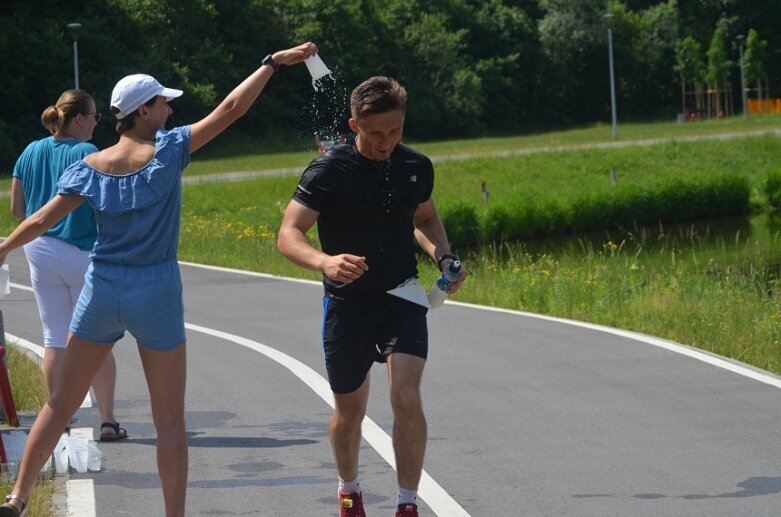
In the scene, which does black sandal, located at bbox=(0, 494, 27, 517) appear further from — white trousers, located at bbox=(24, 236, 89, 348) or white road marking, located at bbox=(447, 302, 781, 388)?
white road marking, located at bbox=(447, 302, 781, 388)

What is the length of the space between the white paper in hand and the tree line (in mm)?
49951

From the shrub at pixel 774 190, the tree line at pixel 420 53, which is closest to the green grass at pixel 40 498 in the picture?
the shrub at pixel 774 190

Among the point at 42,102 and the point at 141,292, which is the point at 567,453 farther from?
the point at 42,102

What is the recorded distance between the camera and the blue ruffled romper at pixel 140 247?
5.36 meters

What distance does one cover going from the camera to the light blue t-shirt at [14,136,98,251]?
7.41 metres

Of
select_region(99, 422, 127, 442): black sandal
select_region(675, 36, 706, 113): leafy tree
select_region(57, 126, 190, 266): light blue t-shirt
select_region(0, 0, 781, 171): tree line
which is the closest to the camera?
select_region(57, 126, 190, 266): light blue t-shirt

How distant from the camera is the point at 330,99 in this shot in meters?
6.32

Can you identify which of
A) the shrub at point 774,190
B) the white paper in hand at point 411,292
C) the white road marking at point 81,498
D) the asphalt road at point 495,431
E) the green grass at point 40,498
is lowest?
the shrub at point 774,190

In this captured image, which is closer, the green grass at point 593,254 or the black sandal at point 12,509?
the black sandal at point 12,509

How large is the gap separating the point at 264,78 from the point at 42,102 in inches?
2186

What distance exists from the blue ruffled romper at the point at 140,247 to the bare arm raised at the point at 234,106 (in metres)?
0.06

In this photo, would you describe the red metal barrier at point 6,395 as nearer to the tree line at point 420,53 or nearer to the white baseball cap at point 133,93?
the white baseball cap at point 133,93

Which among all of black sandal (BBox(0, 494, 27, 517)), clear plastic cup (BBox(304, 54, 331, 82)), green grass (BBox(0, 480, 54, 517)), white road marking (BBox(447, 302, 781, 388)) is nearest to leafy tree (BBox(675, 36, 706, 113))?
white road marking (BBox(447, 302, 781, 388))

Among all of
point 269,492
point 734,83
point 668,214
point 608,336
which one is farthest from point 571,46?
point 269,492
